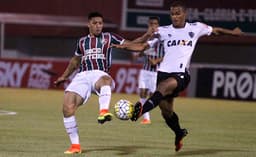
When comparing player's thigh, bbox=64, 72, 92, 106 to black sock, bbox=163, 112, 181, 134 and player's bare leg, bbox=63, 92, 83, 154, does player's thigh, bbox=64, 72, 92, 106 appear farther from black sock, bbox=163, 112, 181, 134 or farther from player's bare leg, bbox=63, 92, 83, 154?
black sock, bbox=163, 112, 181, 134

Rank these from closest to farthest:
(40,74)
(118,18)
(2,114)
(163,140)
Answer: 1. (163,140)
2. (2,114)
3. (40,74)
4. (118,18)

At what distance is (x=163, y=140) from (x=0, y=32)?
935 inches

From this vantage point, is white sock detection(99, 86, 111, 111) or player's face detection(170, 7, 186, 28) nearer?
white sock detection(99, 86, 111, 111)

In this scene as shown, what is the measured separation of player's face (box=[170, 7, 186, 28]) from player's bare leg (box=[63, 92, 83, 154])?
1.82 meters

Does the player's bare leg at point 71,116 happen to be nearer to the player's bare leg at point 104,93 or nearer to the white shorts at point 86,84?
the white shorts at point 86,84

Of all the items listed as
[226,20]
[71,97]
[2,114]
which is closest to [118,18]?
[226,20]

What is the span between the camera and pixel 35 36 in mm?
39812

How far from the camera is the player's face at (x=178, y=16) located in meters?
12.5

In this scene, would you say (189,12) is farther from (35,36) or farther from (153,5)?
(35,36)

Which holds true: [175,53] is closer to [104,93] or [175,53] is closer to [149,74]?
[104,93]

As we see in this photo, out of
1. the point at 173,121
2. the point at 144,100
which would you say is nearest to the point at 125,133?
the point at 144,100

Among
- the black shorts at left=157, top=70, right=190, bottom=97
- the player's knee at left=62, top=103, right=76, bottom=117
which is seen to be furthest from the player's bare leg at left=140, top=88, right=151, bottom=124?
the player's knee at left=62, top=103, right=76, bottom=117

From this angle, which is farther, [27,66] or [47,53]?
[47,53]

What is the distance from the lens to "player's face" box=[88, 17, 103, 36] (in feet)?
40.4
